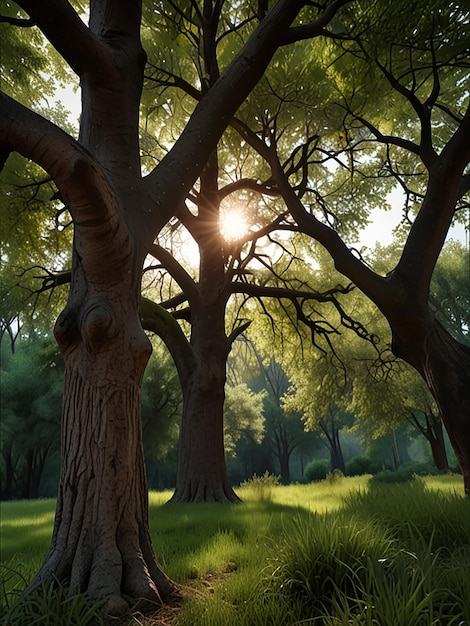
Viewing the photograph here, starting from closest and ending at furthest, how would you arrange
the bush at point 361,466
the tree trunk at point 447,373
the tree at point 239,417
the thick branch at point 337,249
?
the tree trunk at point 447,373 < the thick branch at point 337,249 < the bush at point 361,466 < the tree at point 239,417

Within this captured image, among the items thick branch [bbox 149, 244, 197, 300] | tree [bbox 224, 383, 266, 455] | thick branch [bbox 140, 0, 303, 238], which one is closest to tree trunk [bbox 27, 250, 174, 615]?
thick branch [bbox 140, 0, 303, 238]

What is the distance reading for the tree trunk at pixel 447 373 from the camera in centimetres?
526

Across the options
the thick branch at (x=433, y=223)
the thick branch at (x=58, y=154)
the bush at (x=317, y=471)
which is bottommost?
the bush at (x=317, y=471)

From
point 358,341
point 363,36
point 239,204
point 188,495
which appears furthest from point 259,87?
point 358,341

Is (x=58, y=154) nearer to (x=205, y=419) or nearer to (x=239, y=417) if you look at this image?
(x=205, y=419)

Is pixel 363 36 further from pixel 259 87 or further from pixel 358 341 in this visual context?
pixel 358 341

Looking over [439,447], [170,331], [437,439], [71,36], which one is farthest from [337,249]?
[439,447]

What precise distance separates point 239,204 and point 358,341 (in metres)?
11.2

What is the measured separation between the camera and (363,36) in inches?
242

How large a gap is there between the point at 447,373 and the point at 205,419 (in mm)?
5067

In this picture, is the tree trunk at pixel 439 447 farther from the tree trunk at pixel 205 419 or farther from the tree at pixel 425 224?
the tree at pixel 425 224

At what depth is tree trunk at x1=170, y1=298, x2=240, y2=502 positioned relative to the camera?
26.9ft

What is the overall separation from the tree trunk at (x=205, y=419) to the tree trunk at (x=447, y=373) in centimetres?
435

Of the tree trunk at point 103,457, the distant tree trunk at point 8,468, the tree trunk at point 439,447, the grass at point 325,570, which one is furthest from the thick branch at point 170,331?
the distant tree trunk at point 8,468
